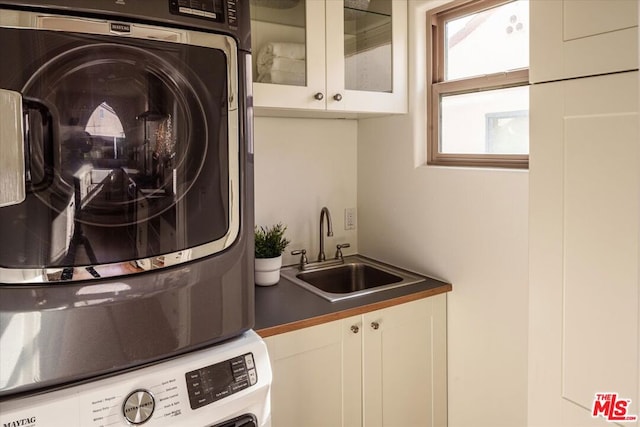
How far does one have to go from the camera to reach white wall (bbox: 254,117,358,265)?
2.17 m

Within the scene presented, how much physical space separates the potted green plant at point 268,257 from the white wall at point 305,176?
21cm

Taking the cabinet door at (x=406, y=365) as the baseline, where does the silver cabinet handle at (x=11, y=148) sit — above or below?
above

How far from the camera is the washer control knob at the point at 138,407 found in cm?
97

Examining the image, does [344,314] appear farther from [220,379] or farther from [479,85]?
[479,85]

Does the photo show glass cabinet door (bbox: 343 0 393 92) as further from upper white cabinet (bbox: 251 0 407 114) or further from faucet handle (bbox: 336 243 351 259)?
faucet handle (bbox: 336 243 351 259)

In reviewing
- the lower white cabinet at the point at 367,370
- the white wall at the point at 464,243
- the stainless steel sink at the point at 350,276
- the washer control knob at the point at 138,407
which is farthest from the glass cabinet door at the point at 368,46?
the washer control knob at the point at 138,407

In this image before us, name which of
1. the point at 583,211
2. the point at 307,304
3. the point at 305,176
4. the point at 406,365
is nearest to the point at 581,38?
the point at 583,211

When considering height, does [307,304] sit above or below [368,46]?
below

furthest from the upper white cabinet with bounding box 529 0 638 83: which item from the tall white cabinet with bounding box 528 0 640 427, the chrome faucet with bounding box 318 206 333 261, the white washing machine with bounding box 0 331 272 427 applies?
the chrome faucet with bounding box 318 206 333 261

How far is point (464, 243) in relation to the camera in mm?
1906

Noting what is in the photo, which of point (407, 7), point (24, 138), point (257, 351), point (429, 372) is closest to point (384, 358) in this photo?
point (429, 372)

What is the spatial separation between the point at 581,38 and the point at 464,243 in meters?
1.08

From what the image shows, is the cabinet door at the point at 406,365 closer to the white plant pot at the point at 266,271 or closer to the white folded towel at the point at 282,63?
the white plant pot at the point at 266,271

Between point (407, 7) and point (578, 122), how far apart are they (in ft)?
4.42
